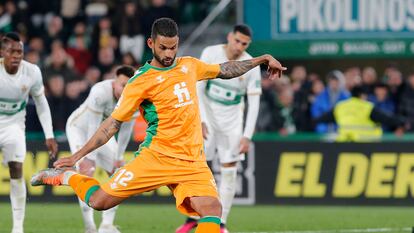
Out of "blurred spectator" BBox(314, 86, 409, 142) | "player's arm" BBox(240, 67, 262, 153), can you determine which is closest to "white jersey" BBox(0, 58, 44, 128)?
"player's arm" BBox(240, 67, 262, 153)

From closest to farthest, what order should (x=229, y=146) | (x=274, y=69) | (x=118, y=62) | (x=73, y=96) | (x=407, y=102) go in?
(x=274, y=69) < (x=229, y=146) < (x=73, y=96) < (x=407, y=102) < (x=118, y=62)

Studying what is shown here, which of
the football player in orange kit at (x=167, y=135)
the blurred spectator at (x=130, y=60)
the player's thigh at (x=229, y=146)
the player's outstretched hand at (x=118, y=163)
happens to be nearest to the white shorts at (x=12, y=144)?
the player's outstretched hand at (x=118, y=163)

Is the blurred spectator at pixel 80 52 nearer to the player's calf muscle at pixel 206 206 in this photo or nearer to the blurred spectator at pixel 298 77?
the blurred spectator at pixel 298 77

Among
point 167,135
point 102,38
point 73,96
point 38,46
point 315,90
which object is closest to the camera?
point 167,135

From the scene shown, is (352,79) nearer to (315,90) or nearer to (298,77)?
(315,90)

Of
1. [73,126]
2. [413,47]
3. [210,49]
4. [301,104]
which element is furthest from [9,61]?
[413,47]

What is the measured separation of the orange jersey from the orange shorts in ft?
0.24

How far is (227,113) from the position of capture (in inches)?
575

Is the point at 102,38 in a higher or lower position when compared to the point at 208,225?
higher

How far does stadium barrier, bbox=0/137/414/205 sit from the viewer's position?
1836 cm

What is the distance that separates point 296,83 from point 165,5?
10.5 feet

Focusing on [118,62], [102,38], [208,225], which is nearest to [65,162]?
[208,225]

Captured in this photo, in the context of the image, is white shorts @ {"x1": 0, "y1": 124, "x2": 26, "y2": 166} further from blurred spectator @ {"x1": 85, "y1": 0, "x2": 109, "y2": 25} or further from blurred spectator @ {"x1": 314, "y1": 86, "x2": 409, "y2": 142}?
blurred spectator @ {"x1": 85, "y1": 0, "x2": 109, "y2": 25}

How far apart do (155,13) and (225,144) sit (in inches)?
335
